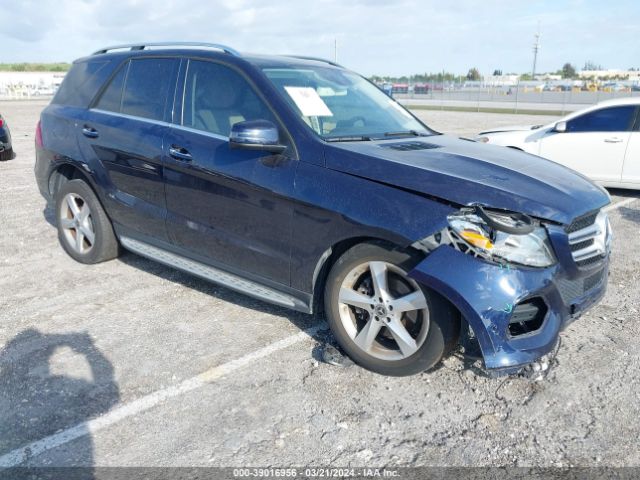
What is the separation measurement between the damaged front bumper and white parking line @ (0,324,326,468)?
1.22 meters

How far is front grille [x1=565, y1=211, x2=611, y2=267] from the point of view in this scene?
310cm

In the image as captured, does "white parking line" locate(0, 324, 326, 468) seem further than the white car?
No

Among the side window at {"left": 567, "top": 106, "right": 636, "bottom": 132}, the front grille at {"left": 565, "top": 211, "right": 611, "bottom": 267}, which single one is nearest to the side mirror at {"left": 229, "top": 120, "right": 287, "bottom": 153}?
the front grille at {"left": 565, "top": 211, "right": 611, "bottom": 267}

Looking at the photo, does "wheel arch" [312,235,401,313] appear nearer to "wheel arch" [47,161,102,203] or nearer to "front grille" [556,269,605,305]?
"front grille" [556,269,605,305]

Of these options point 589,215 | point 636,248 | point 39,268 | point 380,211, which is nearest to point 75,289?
point 39,268

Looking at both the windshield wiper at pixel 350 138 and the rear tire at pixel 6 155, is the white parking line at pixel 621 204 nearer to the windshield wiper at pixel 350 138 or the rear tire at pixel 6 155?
the windshield wiper at pixel 350 138

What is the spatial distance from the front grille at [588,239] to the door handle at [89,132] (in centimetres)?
378

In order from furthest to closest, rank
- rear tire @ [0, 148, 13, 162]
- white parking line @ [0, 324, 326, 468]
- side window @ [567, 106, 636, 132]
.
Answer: rear tire @ [0, 148, 13, 162] < side window @ [567, 106, 636, 132] < white parking line @ [0, 324, 326, 468]

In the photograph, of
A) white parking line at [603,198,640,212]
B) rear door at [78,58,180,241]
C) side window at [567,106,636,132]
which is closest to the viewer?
rear door at [78,58,180,241]

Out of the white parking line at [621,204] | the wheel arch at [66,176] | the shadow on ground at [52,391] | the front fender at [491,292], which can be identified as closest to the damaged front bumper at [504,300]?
the front fender at [491,292]

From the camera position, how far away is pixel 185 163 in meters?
Result: 4.06

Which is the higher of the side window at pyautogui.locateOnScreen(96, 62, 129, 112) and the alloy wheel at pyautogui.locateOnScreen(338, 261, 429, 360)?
the side window at pyautogui.locateOnScreen(96, 62, 129, 112)

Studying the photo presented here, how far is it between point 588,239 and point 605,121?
6.50 metres

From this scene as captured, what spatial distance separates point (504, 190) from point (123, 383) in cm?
238
